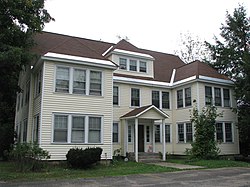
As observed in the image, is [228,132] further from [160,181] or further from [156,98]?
[160,181]

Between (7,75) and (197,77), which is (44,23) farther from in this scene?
(197,77)

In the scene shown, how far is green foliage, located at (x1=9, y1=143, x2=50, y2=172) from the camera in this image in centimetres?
1355

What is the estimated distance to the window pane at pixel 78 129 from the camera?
15.9 meters

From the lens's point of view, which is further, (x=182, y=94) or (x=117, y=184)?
(x=182, y=94)

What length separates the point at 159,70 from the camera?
2489 cm

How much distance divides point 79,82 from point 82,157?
4692mm

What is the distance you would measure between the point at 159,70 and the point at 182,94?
147 inches

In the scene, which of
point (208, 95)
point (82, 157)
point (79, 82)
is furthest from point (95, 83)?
point (208, 95)

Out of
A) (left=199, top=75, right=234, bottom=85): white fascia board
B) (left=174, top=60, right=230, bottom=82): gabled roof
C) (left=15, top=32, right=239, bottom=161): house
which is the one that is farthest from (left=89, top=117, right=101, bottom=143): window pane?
(left=199, top=75, right=234, bottom=85): white fascia board

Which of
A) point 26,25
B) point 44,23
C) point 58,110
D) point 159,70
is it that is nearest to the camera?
point 58,110

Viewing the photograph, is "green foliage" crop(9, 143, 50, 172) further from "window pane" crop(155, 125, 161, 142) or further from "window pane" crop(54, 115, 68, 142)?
"window pane" crop(155, 125, 161, 142)

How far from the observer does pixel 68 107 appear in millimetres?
15945

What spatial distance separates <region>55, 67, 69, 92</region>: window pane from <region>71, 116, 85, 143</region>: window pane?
71.3 inches

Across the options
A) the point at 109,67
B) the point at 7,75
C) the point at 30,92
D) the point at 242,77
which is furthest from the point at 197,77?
the point at 7,75
